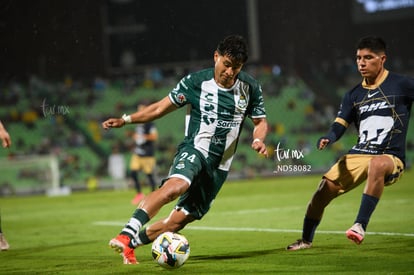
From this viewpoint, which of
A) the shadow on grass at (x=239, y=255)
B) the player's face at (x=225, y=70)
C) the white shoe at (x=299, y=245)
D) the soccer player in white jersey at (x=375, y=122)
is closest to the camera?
the player's face at (x=225, y=70)

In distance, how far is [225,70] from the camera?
757cm

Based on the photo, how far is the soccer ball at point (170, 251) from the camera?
274 inches

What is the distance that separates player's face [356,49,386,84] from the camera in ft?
25.6

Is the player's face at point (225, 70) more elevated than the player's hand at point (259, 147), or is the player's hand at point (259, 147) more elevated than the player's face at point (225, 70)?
the player's face at point (225, 70)

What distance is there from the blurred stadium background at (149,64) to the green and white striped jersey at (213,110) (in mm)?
5509

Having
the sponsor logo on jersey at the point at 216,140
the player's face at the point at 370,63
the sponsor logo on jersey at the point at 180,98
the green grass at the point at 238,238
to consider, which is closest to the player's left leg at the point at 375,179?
the green grass at the point at 238,238

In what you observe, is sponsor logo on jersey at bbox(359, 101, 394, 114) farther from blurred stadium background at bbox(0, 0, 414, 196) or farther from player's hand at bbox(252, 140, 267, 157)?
blurred stadium background at bbox(0, 0, 414, 196)

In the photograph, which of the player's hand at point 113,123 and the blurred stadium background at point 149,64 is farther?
the blurred stadium background at point 149,64

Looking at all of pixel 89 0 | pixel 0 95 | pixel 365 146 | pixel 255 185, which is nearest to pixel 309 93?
pixel 255 185

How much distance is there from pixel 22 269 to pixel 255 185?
15.1 m

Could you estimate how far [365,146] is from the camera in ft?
26.0

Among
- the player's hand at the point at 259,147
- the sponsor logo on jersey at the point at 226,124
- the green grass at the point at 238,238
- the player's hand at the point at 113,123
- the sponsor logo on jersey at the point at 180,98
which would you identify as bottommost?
the green grass at the point at 238,238

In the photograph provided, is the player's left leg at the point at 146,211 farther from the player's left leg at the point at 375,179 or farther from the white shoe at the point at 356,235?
the player's left leg at the point at 375,179

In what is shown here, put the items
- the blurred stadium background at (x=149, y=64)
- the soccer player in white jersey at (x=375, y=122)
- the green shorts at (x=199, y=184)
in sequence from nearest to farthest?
1. the green shorts at (x=199, y=184)
2. the soccer player in white jersey at (x=375, y=122)
3. the blurred stadium background at (x=149, y=64)
